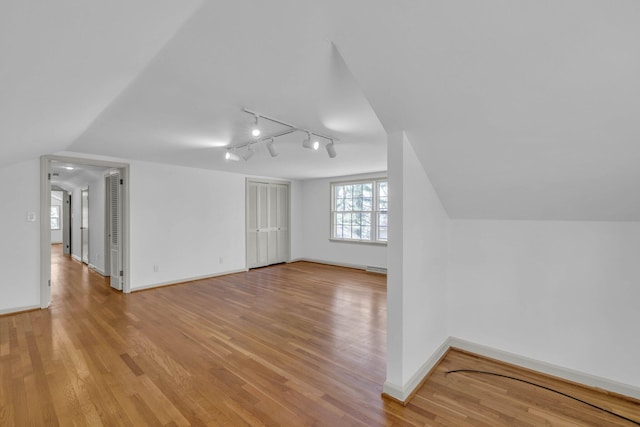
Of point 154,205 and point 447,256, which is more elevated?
point 154,205

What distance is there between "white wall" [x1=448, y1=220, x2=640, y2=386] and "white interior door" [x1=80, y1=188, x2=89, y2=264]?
8290mm

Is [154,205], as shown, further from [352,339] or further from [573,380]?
[573,380]

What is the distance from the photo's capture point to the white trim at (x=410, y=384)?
2016 millimetres

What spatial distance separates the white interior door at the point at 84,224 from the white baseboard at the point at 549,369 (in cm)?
834

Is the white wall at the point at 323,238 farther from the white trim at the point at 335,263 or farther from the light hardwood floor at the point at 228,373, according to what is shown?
the light hardwood floor at the point at 228,373

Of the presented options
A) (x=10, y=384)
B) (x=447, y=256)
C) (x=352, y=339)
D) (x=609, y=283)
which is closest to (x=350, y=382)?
(x=352, y=339)

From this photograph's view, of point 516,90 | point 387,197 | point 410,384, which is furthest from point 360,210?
point 516,90

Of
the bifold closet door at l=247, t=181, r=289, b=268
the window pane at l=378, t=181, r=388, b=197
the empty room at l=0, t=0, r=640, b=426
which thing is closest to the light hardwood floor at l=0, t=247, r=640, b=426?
the empty room at l=0, t=0, r=640, b=426

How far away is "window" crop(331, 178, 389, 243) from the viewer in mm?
6332

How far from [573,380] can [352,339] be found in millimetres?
1870

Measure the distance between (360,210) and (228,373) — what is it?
4858 millimetres

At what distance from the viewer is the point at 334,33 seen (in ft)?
4.73

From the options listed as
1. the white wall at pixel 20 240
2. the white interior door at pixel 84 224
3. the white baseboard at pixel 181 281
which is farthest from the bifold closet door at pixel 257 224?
the white interior door at pixel 84 224

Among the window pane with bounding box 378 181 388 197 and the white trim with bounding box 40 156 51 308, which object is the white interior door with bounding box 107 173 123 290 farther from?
the window pane with bounding box 378 181 388 197
